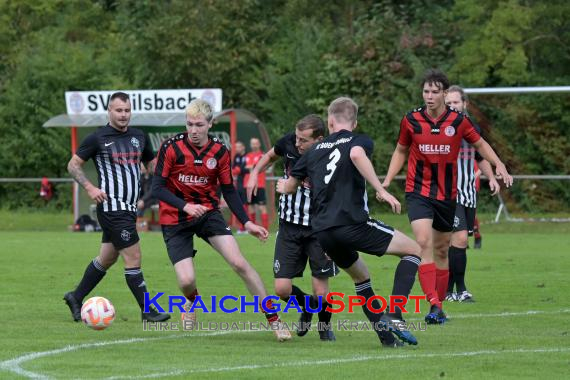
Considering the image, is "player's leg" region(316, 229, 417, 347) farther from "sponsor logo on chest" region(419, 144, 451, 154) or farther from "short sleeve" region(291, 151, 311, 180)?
"sponsor logo on chest" region(419, 144, 451, 154)

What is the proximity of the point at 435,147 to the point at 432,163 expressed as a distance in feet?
0.44

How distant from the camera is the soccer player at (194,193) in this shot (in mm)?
9023

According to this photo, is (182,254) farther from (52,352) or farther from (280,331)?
(52,352)

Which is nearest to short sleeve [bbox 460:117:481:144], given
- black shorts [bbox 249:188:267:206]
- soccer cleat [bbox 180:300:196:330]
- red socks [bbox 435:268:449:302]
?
red socks [bbox 435:268:449:302]

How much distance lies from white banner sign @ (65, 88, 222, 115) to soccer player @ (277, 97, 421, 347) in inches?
685

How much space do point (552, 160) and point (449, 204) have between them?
1834cm

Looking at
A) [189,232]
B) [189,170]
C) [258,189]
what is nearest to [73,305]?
[189,232]

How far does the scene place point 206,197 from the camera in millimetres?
9258

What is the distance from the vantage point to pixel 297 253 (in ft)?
29.9

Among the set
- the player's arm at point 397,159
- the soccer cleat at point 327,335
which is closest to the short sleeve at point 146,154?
the player's arm at point 397,159

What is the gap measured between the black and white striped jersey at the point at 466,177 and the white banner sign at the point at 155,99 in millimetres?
14047

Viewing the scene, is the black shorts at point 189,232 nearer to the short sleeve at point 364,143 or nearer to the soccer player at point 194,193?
the soccer player at point 194,193

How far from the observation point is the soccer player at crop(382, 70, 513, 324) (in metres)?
9.63

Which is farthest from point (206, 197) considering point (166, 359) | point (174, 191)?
point (166, 359)
